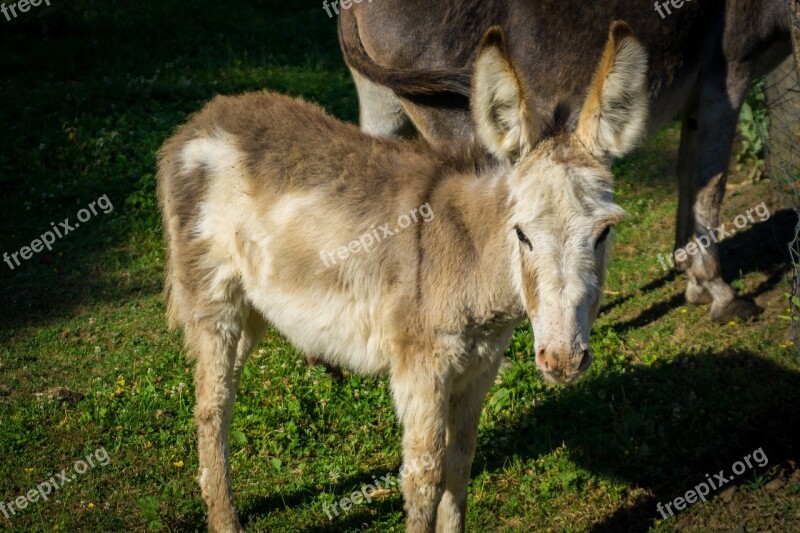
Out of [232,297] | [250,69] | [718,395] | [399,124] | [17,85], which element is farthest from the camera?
[250,69]

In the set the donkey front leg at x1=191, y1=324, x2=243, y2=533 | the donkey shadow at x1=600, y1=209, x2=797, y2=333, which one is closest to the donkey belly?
the donkey front leg at x1=191, y1=324, x2=243, y2=533

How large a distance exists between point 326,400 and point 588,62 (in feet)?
9.21

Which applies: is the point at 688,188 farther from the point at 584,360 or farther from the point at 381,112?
the point at 584,360

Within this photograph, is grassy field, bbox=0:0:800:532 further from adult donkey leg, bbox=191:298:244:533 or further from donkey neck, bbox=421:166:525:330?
donkey neck, bbox=421:166:525:330

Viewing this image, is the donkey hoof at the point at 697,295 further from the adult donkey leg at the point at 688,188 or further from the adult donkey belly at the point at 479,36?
the adult donkey belly at the point at 479,36

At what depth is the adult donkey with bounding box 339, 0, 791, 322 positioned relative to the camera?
5.50 m

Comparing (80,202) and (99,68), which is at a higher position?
(99,68)

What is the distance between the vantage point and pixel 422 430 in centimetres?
385

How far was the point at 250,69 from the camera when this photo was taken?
35.1 ft

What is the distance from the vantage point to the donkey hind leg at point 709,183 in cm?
637

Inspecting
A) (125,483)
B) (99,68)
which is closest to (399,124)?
(125,483)

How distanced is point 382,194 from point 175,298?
1.35 metres

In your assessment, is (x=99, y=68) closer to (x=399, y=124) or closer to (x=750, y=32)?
(x=399, y=124)

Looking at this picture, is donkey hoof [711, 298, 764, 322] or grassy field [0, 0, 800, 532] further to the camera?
donkey hoof [711, 298, 764, 322]
